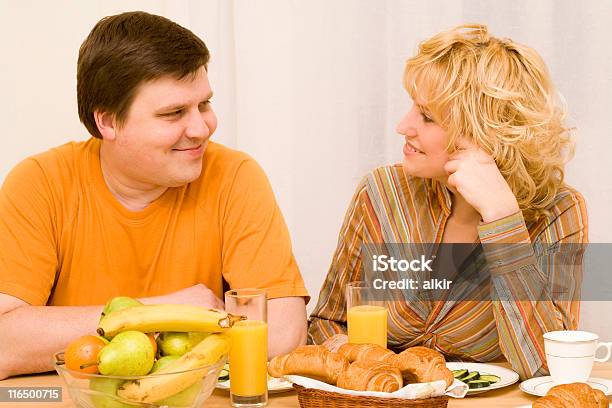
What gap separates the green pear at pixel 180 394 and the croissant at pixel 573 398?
17.4 inches

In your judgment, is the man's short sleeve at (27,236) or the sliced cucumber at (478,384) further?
the man's short sleeve at (27,236)

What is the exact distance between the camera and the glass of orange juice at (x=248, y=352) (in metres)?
1.23

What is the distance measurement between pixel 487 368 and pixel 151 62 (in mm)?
859

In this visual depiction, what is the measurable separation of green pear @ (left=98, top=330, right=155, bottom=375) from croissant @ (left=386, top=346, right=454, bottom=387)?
35 cm

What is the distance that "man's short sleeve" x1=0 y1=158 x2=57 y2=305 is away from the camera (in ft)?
5.34

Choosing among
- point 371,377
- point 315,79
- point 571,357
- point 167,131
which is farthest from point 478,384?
point 315,79

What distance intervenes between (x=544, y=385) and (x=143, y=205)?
2.95 feet

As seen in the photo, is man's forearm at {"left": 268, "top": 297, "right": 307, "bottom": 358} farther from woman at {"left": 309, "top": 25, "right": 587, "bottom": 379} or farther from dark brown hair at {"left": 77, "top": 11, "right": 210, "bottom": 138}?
dark brown hair at {"left": 77, "top": 11, "right": 210, "bottom": 138}

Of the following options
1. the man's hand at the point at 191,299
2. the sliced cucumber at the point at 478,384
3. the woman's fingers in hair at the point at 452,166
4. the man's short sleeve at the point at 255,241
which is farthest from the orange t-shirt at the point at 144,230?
the sliced cucumber at the point at 478,384

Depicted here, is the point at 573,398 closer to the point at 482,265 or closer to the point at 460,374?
the point at 460,374

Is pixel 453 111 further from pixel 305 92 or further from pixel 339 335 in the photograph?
pixel 305 92

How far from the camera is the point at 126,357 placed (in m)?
1.02

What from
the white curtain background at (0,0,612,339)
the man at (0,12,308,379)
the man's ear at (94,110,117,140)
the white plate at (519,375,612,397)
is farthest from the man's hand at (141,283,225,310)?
the white curtain background at (0,0,612,339)

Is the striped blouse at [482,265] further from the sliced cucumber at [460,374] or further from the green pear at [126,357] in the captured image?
the green pear at [126,357]
